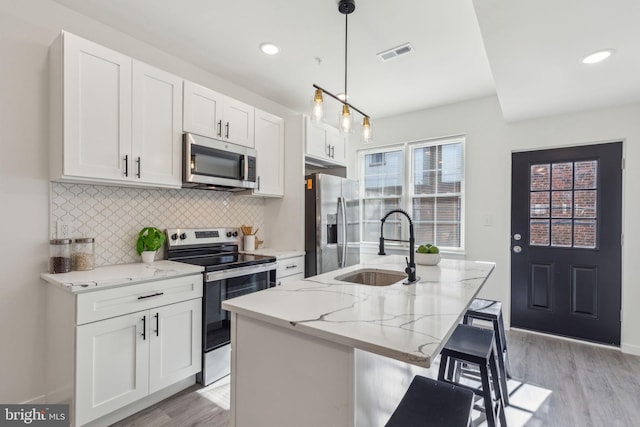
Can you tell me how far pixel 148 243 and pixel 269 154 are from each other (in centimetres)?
146

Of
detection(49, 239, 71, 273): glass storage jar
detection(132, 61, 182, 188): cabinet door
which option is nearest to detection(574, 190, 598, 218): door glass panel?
detection(132, 61, 182, 188): cabinet door

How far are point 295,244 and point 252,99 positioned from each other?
1721 millimetres

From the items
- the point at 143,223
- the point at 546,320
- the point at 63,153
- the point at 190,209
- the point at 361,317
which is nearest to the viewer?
the point at 361,317

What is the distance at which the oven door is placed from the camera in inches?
92.3

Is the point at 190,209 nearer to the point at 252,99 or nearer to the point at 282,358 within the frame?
the point at 252,99

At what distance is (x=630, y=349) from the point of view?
2879 mm

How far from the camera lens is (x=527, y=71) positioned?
7.52 ft

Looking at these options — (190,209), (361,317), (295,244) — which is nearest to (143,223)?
(190,209)

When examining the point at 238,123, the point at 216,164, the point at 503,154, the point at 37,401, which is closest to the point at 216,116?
the point at 238,123

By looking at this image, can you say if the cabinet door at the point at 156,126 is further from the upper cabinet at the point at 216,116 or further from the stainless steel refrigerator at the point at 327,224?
the stainless steel refrigerator at the point at 327,224

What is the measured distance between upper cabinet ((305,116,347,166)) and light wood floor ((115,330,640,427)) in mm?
2453

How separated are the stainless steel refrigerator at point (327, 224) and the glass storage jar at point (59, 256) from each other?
2.02 metres

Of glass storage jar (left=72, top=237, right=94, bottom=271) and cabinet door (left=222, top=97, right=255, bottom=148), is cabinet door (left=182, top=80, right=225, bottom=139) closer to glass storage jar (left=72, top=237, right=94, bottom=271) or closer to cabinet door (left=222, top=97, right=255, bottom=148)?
cabinet door (left=222, top=97, right=255, bottom=148)

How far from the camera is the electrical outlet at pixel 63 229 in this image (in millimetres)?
2090
